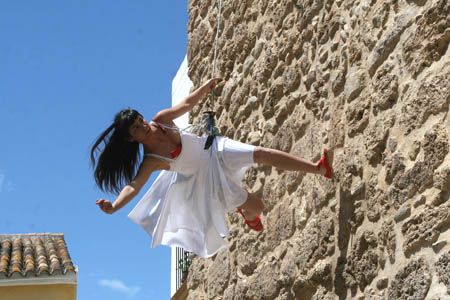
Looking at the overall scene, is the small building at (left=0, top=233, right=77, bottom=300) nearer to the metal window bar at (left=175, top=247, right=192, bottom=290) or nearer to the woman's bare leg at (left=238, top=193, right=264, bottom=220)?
the metal window bar at (left=175, top=247, right=192, bottom=290)

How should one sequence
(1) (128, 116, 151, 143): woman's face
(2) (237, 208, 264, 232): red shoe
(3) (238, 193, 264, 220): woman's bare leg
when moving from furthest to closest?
(2) (237, 208, 264, 232): red shoe
(3) (238, 193, 264, 220): woman's bare leg
(1) (128, 116, 151, 143): woman's face

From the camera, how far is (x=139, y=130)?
576cm

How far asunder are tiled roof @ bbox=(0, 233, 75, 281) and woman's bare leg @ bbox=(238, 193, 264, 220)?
7.36m


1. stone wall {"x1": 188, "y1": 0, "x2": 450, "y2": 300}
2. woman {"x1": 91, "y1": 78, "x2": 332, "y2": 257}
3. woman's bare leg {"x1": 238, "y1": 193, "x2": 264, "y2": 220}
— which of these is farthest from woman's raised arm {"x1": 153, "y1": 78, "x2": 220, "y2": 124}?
woman's bare leg {"x1": 238, "y1": 193, "x2": 264, "y2": 220}

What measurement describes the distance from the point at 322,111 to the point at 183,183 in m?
1.02

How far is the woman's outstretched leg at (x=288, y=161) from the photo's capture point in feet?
17.9

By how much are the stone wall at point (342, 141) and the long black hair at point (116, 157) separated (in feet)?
3.42

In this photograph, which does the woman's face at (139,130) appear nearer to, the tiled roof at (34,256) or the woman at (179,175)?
the woman at (179,175)

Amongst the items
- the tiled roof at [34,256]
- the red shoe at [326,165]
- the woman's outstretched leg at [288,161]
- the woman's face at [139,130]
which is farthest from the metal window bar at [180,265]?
the red shoe at [326,165]

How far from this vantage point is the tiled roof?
42.2 ft

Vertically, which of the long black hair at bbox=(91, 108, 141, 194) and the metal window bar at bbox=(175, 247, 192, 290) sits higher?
the long black hair at bbox=(91, 108, 141, 194)

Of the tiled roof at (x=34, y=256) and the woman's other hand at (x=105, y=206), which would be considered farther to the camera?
the tiled roof at (x=34, y=256)

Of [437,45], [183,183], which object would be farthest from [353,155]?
[183,183]

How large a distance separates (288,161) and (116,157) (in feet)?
3.61
